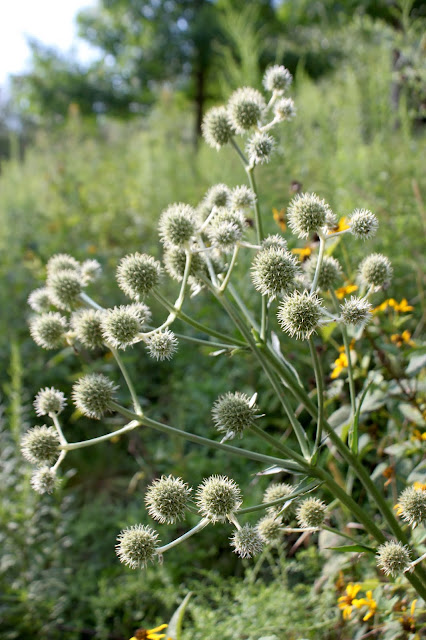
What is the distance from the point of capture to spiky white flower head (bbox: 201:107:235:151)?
161cm

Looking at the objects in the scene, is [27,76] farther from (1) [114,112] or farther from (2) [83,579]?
(2) [83,579]

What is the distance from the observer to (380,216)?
288cm

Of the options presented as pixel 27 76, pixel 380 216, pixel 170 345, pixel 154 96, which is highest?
pixel 27 76

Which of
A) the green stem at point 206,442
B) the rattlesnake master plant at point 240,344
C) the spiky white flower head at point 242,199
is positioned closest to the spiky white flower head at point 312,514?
the rattlesnake master plant at point 240,344

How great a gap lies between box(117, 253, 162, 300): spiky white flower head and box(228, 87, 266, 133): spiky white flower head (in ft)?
1.62

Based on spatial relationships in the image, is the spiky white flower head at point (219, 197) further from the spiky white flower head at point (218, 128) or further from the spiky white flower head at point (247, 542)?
the spiky white flower head at point (247, 542)

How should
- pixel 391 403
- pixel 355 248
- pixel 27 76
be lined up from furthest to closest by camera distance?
pixel 27 76
pixel 355 248
pixel 391 403

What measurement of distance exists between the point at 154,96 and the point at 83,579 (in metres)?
15.9

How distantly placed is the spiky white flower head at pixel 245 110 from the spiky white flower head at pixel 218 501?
3.22 ft

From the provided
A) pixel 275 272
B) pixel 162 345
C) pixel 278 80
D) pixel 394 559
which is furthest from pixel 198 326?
pixel 278 80

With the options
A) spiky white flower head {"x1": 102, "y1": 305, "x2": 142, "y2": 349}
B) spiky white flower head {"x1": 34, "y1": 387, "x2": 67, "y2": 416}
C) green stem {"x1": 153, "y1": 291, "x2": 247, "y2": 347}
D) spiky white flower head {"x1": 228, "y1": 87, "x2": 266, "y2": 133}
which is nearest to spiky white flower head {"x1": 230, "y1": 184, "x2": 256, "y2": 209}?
spiky white flower head {"x1": 228, "y1": 87, "x2": 266, "y2": 133}

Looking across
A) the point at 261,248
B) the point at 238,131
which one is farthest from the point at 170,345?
the point at 238,131

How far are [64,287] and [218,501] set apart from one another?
74 centimetres

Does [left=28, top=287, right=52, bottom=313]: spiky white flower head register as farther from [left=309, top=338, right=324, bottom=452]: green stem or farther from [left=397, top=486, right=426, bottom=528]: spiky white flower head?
[left=397, top=486, right=426, bottom=528]: spiky white flower head
